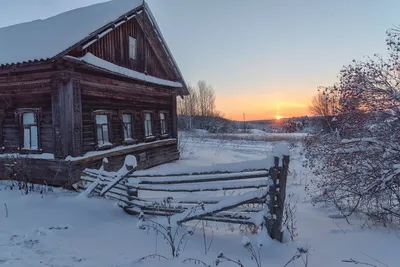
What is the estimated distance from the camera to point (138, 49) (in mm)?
11727

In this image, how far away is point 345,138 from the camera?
18.8 feet

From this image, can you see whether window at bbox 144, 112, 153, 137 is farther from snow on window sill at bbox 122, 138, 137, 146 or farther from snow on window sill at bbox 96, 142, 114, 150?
snow on window sill at bbox 96, 142, 114, 150

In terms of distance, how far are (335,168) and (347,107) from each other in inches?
51.5

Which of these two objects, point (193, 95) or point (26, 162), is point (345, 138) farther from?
point (193, 95)

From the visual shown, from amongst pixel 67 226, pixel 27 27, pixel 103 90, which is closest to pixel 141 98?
pixel 103 90

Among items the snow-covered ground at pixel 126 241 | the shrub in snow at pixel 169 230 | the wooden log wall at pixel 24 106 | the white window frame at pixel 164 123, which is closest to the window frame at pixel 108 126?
the wooden log wall at pixel 24 106

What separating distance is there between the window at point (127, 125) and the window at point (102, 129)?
0.87 metres

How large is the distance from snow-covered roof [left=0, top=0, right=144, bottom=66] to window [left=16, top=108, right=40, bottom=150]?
63.7 inches

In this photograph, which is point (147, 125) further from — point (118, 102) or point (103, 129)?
point (103, 129)

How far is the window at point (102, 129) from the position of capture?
9.54 meters

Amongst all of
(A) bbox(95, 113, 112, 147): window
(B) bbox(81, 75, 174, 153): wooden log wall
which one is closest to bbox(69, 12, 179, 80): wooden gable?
(B) bbox(81, 75, 174, 153): wooden log wall

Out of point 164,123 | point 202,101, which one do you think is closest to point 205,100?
point 202,101

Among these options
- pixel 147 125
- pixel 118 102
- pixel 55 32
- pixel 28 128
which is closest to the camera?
pixel 28 128

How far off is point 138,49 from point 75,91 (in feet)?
13.8
